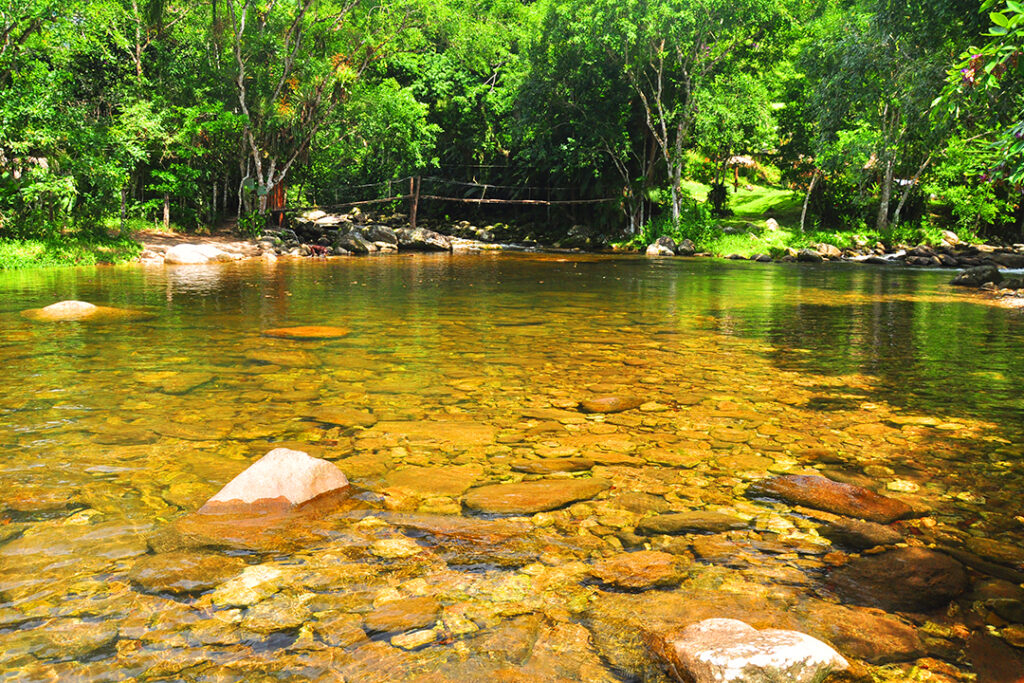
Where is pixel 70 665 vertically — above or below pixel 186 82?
below

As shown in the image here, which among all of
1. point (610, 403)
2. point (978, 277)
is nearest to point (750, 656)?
point (610, 403)

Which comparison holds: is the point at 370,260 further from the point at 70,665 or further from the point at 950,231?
the point at 950,231

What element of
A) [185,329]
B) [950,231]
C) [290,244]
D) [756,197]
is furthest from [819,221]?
[185,329]

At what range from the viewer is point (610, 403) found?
479 centimetres

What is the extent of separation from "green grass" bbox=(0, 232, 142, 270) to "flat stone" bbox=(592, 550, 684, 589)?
55.2 feet

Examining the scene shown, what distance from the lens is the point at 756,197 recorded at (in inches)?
1535

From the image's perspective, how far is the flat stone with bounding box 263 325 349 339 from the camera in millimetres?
7328

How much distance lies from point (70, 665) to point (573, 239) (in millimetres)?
29956

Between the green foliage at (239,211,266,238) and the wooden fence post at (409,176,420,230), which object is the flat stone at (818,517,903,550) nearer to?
the green foliage at (239,211,266,238)

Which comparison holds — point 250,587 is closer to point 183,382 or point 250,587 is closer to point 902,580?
point 902,580

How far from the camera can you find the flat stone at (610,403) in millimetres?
4664

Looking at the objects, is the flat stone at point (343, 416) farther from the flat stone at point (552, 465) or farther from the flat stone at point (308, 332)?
the flat stone at point (308, 332)

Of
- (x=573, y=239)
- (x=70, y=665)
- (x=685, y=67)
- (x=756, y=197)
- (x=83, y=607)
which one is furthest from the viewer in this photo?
(x=756, y=197)

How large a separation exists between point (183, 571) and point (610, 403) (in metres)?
2.98
